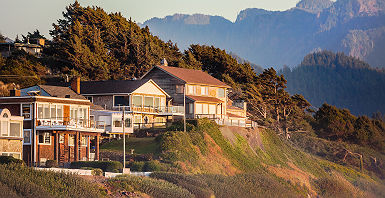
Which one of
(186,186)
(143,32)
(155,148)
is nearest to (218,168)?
(155,148)

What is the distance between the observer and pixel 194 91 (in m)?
94.3

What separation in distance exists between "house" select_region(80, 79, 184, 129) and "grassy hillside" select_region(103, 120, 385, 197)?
7.35 metres

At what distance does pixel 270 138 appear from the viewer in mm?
96188

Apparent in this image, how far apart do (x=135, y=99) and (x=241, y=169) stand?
15.1m

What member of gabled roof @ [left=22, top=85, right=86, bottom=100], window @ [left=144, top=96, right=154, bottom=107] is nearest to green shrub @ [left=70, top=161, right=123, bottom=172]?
gabled roof @ [left=22, top=85, right=86, bottom=100]

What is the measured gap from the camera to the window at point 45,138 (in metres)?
64.6

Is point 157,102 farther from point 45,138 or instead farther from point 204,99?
point 45,138

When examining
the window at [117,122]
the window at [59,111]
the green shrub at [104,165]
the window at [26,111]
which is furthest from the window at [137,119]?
the green shrub at [104,165]

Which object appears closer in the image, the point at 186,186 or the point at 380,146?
the point at 186,186

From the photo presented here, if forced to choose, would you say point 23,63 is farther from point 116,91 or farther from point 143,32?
point 143,32

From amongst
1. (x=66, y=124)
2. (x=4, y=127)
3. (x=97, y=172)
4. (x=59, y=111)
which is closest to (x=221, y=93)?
(x=59, y=111)

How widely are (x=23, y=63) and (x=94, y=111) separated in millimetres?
22329

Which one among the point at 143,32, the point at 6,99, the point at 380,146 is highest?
the point at 143,32

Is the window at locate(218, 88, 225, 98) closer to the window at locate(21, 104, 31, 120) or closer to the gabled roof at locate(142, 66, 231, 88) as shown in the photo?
the gabled roof at locate(142, 66, 231, 88)
